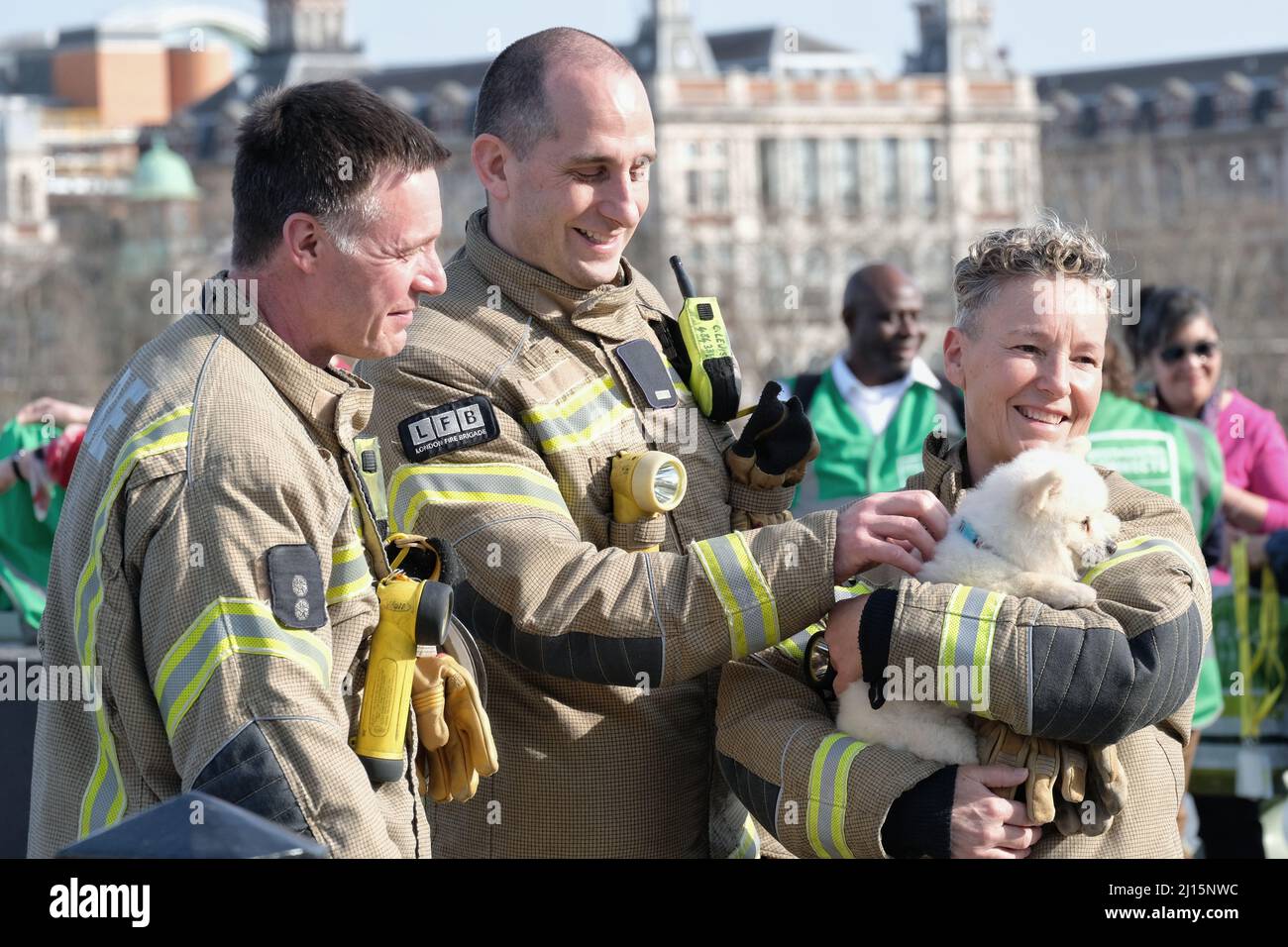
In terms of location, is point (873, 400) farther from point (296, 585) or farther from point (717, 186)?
point (717, 186)

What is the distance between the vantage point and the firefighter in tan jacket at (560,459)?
3.61 meters

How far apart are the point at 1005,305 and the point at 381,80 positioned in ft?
333

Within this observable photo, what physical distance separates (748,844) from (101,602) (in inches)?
66.9

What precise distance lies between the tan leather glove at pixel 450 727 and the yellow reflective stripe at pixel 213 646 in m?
0.42

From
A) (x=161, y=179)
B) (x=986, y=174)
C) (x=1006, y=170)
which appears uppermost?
(x=161, y=179)

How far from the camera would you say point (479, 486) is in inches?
144

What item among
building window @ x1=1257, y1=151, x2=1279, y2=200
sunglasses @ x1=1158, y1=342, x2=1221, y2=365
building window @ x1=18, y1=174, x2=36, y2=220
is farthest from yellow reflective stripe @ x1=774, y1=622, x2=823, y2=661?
building window @ x1=18, y1=174, x2=36, y2=220

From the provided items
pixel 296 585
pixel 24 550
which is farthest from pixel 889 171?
pixel 296 585

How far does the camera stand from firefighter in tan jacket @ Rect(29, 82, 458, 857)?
293 centimetres

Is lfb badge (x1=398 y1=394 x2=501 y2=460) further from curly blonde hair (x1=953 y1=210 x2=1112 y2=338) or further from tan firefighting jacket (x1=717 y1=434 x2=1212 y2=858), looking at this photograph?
curly blonde hair (x1=953 y1=210 x2=1112 y2=338)

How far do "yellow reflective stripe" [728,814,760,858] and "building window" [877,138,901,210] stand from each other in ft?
307

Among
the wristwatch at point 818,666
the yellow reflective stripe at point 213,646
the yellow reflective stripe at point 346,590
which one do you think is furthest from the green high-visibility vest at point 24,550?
the yellow reflective stripe at point 213,646

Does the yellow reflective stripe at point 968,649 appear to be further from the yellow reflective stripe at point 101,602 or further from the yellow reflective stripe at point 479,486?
the yellow reflective stripe at point 101,602

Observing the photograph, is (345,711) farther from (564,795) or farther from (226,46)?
(226,46)
